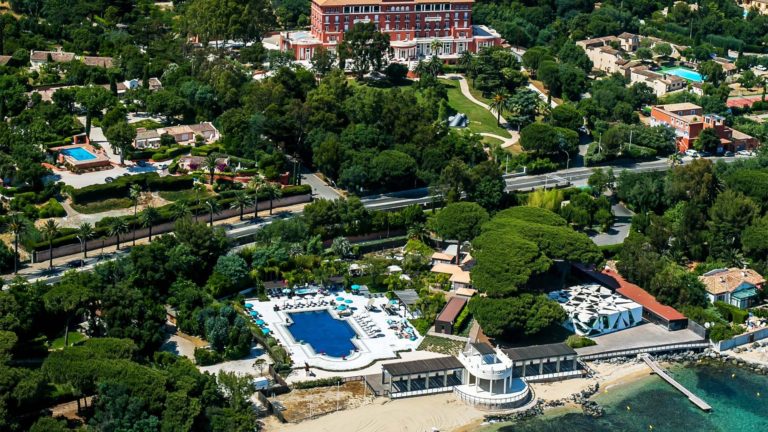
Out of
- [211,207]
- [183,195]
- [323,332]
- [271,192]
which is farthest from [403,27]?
[323,332]

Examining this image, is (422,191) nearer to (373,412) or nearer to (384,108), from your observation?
(384,108)

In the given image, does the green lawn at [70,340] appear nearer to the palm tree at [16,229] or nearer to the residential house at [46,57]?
the palm tree at [16,229]

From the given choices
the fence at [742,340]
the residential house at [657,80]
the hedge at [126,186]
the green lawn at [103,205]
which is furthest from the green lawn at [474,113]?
the fence at [742,340]

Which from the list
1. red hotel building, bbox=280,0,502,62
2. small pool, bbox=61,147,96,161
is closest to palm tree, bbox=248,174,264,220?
small pool, bbox=61,147,96,161

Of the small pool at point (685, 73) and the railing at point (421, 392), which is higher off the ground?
the small pool at point (685, 73)

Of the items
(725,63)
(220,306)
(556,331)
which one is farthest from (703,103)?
(220,306)

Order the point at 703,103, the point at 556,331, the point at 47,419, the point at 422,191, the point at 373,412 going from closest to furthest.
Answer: the point at 47,419 → the point at 373,412 → the point at 556,331 → the point at 422,191 → the point at 703,103

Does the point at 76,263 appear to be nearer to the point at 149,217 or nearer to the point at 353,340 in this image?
the point at 149,217
